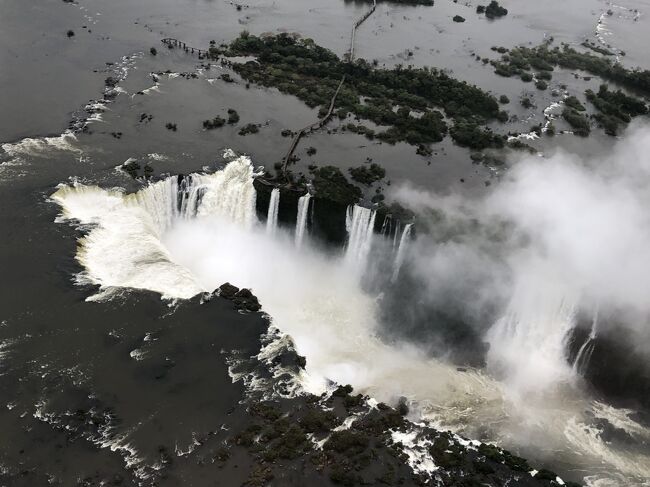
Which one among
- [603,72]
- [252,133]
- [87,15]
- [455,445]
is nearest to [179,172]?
[252,133]

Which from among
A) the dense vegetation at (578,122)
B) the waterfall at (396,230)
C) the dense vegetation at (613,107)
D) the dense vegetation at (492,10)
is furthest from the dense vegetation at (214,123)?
the dense vegetation at (492,10)

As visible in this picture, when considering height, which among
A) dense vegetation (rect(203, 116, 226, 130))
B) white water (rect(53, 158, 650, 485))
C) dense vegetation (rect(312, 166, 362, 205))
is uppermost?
dense vegetation (rect(203, 116, 226, 130))

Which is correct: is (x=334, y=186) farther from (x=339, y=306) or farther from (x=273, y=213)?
(x=339, y=306)

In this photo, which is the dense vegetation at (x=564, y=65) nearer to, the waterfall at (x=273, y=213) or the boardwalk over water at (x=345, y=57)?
the boardwalk over water at (x=345, y=57)

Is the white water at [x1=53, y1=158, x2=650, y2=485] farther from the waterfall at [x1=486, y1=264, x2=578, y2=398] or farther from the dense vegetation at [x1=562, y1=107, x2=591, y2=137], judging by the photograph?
the dense vegetation at [x1=562, y1=107, x2=591, y2=137]

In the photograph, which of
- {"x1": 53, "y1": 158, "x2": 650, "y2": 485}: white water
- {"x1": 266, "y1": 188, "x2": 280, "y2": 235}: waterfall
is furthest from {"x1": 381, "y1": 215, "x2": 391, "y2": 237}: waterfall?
{"x1": 266, "y1": 188, "x2": 280, "y2": 235}: waterfall
